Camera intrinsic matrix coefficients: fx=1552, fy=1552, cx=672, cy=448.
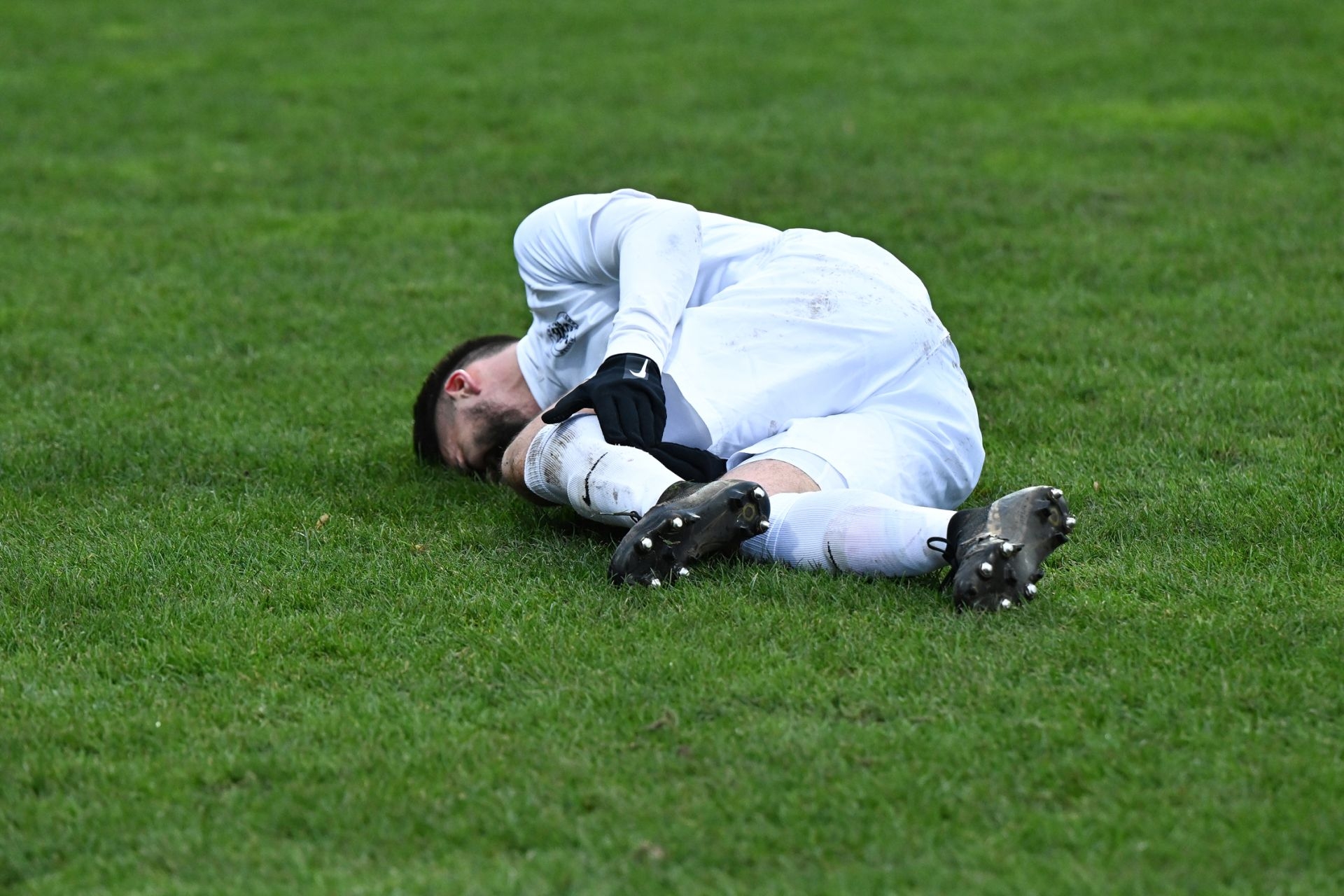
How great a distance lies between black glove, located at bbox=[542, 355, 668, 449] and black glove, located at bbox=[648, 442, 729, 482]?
0.23 feet

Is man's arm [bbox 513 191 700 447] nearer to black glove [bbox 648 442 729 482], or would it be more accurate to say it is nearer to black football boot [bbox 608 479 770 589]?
black glove [bbox 648 442 729 482]

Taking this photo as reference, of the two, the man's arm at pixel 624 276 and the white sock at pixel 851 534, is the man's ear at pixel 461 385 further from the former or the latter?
the white sock at pixel 851 534

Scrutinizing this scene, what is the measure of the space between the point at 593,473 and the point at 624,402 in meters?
0.22

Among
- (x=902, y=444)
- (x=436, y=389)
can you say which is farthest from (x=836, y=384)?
(x=436, y=389)

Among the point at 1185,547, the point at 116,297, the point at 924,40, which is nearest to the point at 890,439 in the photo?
the point at 1185,547

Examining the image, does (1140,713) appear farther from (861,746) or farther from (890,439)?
(890,439)

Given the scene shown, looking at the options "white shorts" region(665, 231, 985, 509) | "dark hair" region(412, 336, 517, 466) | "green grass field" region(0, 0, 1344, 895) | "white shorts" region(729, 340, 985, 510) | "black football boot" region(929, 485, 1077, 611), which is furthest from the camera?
"dark hair" region(412, 336, 517, 466)

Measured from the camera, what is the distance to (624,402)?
4367 mm

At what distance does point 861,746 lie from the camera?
326cm

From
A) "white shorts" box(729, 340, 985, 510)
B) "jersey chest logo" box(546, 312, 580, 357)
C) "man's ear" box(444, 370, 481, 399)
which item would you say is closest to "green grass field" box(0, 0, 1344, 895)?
"man's ear" box(444, 370, 481, 399)

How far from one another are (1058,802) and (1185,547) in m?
1.65

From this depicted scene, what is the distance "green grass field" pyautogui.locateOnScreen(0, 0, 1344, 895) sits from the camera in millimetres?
2990

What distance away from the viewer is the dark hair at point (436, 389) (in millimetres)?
5492

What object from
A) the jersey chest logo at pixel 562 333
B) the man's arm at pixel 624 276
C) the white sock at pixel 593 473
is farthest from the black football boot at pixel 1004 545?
the jersey chest logo at pixel 562 333
